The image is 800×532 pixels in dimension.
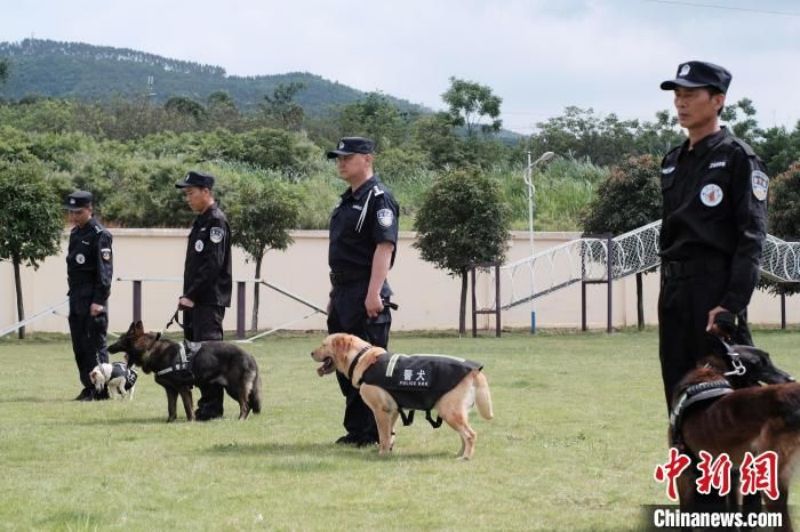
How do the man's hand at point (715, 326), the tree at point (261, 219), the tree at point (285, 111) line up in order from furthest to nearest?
1. the tree at point (285, 111)
2. the tree at point (261, 219)
3. the man's hand at point (715, 326)

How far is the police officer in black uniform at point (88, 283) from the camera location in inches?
500

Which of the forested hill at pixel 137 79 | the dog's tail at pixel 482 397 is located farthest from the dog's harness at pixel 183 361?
the forested hill at pixel 137 79

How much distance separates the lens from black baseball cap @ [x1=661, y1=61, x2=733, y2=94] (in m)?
5.40

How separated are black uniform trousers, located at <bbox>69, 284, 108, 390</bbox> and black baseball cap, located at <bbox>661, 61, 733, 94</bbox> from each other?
8609 millimetres

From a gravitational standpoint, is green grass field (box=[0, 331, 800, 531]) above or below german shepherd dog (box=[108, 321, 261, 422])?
below

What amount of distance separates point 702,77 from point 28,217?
879 inches

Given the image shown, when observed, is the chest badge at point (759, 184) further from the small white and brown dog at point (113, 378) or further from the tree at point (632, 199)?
the tree at point (632, 199)

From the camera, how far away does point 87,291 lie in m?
12.8

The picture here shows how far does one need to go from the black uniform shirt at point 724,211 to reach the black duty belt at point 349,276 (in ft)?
11.7

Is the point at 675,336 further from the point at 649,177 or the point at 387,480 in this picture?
the point at 649,177

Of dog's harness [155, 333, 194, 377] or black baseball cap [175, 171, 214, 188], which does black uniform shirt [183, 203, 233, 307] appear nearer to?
black baseball cap [175, 171, 214, 188]

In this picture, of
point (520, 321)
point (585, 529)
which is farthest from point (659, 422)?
point (520, 321)

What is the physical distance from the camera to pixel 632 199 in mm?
31484

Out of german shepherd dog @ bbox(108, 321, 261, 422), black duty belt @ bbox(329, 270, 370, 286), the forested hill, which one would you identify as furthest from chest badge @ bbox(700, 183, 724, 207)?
the forested hill
